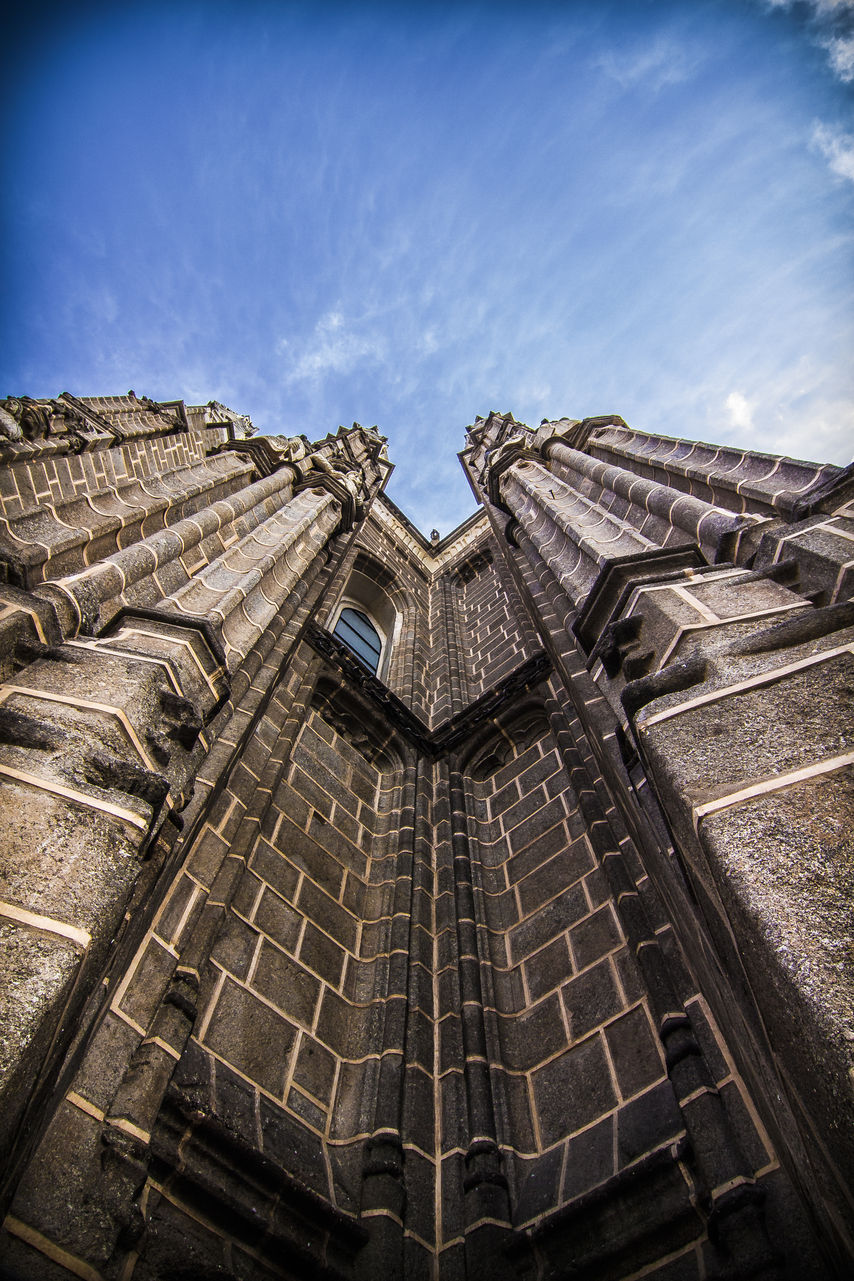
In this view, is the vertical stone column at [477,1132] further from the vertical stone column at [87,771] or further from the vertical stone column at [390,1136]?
the vertical stone column at [87,771]

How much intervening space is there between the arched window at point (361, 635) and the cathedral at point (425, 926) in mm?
4596

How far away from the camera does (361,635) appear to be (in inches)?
525

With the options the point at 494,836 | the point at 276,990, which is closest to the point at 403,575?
the point at 494,836

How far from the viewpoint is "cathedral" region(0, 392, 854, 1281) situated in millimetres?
2102

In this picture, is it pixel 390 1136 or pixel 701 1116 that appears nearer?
pixel 701 1116

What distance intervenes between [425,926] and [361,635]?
26.9ft

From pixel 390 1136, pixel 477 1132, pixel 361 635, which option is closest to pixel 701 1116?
pixel 477 1132

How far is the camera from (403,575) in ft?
52.8

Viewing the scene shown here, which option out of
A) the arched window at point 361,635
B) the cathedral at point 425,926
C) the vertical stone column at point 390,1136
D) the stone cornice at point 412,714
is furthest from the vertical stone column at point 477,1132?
the arched window at point 361,635

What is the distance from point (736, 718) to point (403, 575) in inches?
544

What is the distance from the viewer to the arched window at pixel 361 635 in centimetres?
1240

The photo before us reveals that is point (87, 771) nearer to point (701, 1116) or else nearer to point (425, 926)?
point (701, 1116)

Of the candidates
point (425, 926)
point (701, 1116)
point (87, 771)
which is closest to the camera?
point (87, 771)

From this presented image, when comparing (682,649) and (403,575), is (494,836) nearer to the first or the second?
(682,649)
